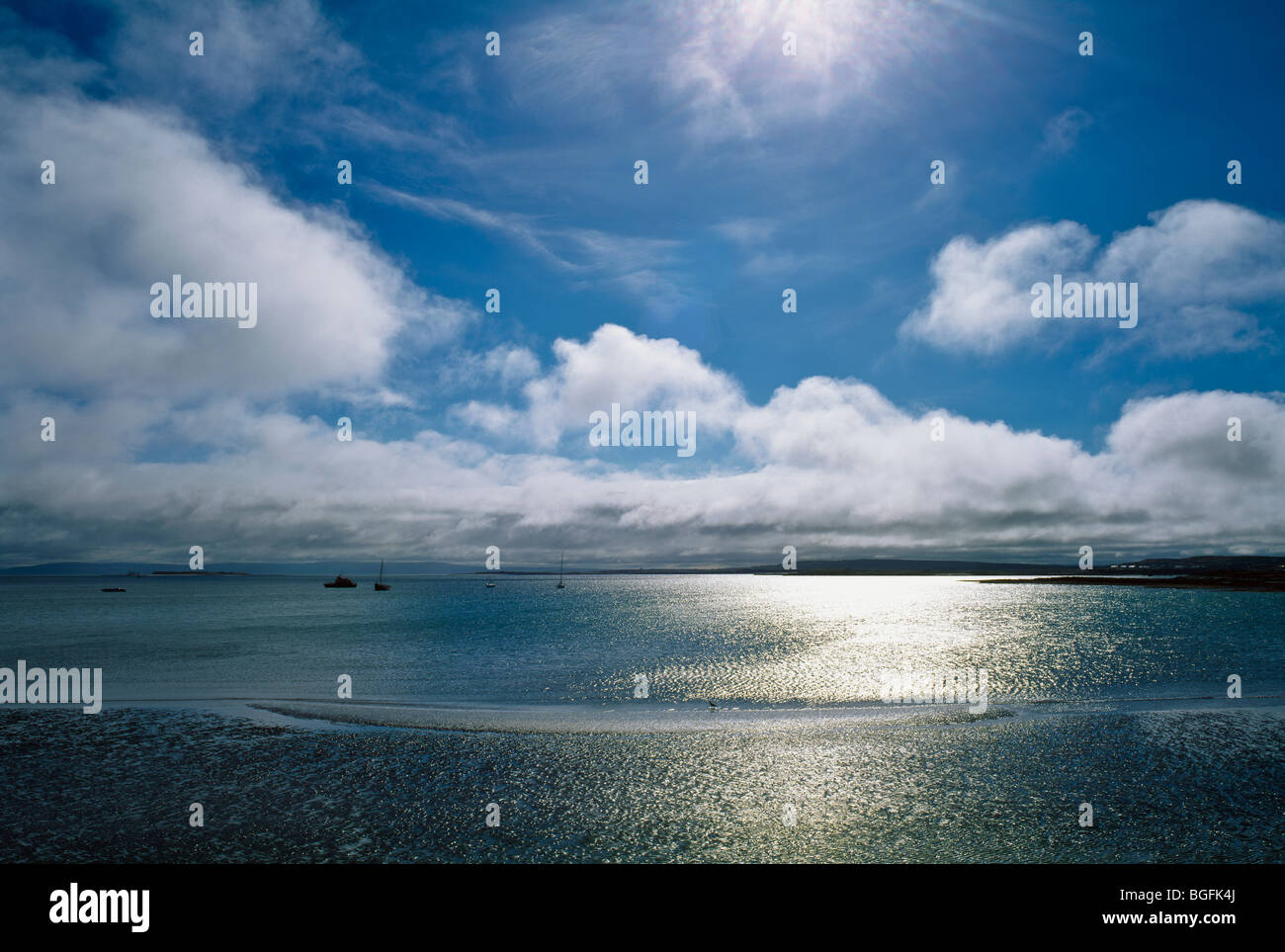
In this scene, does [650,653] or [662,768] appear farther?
[650,653]

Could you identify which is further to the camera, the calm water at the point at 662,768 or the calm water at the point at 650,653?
the calm water at the point at 650,653

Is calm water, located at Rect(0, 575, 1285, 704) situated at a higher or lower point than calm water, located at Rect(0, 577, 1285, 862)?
lower

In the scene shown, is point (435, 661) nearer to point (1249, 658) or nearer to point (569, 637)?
point (569, 637)

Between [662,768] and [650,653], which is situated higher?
[662,768]

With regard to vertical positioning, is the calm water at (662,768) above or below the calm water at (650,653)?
above

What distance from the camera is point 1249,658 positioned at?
46906mm

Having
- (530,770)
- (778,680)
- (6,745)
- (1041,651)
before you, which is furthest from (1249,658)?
(6,745)

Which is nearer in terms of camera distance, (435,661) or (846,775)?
(846,775)

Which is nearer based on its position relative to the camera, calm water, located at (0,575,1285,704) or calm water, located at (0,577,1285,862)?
calm water, located at (0,577,1285,862)
